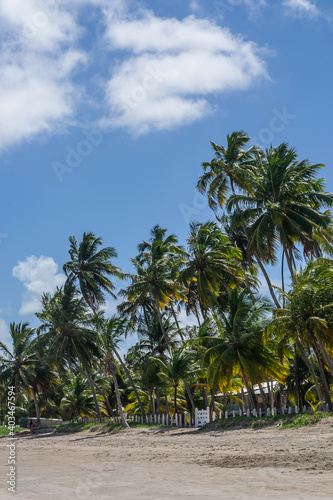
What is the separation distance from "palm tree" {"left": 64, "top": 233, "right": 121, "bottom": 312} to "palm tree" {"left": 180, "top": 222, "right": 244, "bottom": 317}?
37.4ft

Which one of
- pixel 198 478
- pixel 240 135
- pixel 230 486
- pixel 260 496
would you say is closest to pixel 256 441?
pixel 198 478

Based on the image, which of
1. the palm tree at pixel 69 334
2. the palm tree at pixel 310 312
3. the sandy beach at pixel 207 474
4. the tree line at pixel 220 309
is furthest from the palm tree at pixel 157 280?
the sandy beach at pixel 207 474

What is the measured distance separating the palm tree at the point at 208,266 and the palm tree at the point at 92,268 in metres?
11.4

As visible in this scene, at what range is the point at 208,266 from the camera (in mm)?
28031

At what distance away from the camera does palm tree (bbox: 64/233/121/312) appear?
37875mm

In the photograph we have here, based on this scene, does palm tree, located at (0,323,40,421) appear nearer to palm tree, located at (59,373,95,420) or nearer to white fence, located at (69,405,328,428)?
palm tree, located at (59,373,95,420)

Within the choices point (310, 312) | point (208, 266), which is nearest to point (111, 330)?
point (208, 266)

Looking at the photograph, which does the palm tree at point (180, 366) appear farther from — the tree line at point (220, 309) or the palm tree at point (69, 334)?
the palm tree at point (69, 334)

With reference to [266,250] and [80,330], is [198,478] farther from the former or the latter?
[80,330]

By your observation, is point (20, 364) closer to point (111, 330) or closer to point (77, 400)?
point (77, 400)

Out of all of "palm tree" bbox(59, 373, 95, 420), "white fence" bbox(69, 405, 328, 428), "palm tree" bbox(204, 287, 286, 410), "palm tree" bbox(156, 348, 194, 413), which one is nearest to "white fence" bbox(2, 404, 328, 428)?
"white fence" bbox(69, 405, 328, 428)

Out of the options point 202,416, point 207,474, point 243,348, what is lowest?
point 207,474

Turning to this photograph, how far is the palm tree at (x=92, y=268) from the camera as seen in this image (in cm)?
3788

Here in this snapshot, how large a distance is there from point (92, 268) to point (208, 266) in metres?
13.3
